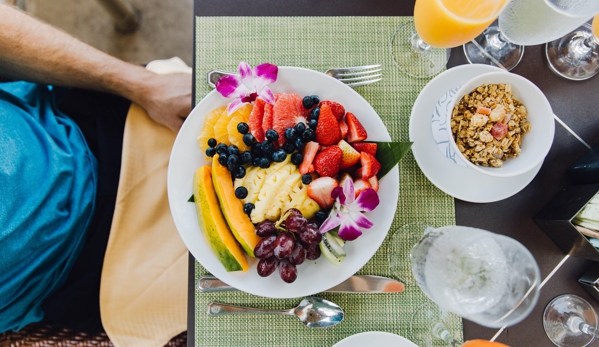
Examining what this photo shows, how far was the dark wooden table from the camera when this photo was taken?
934 millimetres

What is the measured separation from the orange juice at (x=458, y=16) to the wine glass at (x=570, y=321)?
641 mm

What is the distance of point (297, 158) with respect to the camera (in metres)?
0.83

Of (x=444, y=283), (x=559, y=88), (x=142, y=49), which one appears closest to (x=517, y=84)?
(x=559, y=88)

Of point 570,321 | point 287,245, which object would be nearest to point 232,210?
point 287,245

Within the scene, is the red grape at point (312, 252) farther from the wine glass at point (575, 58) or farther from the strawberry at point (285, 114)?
the wine glass at point (575, 58)

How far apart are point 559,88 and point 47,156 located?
128cm

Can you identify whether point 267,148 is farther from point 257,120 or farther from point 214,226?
point 214,226

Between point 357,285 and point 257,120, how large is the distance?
0.42 meters

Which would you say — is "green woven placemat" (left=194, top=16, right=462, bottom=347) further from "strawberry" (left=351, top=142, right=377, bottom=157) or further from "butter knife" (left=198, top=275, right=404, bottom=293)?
"strawberry" (left=351, top=142, right=377, bottom=157)

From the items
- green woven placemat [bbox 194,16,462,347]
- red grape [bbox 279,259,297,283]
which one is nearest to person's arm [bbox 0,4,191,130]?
green woven placemat [bbox 194,16,462,347]

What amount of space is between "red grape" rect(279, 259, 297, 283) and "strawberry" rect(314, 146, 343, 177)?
189mm

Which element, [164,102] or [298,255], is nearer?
[298,255]

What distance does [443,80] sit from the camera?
0.90 metres

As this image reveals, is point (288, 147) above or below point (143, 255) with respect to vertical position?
above
